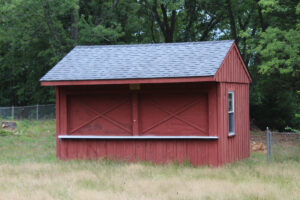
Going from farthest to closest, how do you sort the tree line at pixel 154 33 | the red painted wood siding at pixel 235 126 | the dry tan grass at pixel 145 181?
the tree line at pixel 154 33, the red painted wood siding at pixel 235 126, the dry tan grass at pixel 145 181

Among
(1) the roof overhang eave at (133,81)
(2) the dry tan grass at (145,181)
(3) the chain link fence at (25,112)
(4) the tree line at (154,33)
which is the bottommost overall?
(2) the dry tan grass at (145,181)

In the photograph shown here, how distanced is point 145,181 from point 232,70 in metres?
5.37

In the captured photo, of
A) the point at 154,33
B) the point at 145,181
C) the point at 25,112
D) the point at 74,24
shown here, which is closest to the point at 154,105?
the point at 145,181

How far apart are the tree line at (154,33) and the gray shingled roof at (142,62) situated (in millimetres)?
6137

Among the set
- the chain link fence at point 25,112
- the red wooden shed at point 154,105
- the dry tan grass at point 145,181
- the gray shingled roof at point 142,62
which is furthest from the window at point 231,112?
the chain link fence at point 25,112

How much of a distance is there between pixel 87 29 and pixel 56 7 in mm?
2503

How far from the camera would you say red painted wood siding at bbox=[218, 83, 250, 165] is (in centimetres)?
1297

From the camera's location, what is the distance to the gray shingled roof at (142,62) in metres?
13.0

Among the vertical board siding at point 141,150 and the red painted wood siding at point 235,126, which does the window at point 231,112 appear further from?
the vertical board siding at point 141,150

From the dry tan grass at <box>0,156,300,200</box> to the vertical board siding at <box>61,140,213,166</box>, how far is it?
0.51m

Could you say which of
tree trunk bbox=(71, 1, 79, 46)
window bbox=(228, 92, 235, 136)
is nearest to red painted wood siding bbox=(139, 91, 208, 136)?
window bbox=(228, 92, 235, 136)

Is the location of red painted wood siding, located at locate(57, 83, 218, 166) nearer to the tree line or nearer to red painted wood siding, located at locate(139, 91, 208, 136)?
red painted wood siding, located at locate(139, 91, 208, 136)

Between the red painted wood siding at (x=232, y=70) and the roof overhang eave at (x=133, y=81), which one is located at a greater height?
the red painted wood siding at (x=232, y=70)

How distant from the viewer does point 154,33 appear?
124 feet
